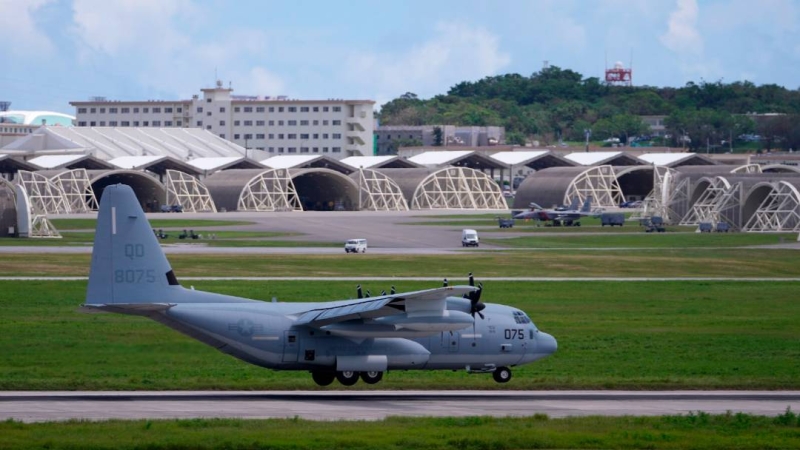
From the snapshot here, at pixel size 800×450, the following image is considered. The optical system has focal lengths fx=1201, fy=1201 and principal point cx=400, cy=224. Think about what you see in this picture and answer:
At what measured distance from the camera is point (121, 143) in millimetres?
185375

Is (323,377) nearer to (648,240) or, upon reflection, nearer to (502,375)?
(502,375)

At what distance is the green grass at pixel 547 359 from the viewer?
3466 centimetres

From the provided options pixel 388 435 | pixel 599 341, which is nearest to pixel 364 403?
pixel 388 435

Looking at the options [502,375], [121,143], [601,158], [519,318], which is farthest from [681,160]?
[502,375]

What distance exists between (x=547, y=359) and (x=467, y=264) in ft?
117

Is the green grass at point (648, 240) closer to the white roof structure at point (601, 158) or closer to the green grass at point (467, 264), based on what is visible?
the green grass at point (467, 264)

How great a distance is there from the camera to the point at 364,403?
30.8m

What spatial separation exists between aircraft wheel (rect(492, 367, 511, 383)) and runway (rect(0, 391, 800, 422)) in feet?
4.25

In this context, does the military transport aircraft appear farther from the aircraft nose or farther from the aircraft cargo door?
the aircraft nose

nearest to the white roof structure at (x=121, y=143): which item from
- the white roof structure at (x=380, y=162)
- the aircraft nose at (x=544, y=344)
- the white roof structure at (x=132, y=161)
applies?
the white roof structure at (x=132, y=161)

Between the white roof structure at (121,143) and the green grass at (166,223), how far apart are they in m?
34.5

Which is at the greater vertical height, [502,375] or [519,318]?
[519,318]

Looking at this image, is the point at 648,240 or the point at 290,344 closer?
the point at 290,344

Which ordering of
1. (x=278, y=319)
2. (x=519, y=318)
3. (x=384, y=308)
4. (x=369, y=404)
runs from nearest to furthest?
(x=369, y=404) → (x=384, y=308) → (x=278, y=319) → (x=519, y=318)
